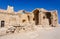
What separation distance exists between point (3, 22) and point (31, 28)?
49.0 ft

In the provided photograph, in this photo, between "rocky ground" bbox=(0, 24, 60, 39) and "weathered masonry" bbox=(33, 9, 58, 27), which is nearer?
"rocky ground" bbox=(0, 24, 60, 39)

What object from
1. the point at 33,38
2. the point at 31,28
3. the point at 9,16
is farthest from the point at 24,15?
the point at 33,38

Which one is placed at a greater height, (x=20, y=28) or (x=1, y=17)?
(x=1, y=17)

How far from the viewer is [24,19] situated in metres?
31.2

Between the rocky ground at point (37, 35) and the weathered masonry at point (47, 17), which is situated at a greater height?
the weathered masonry at point (47, 17)

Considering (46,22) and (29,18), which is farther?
(29,18)

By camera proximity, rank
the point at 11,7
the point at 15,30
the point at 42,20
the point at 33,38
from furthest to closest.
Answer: the point at 11,7 < the point at 42,20 < the point at 15,30 < the point at 33,38

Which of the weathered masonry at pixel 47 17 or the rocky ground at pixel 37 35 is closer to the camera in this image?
the rocky ground at pixel 37 35

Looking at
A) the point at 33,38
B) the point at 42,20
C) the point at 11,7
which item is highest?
the point at 11,7

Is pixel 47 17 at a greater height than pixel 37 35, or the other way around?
pixel 47 17

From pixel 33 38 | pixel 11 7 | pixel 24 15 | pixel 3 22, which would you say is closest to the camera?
pixel 33 38

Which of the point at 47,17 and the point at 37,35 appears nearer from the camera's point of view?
the point at 37,35

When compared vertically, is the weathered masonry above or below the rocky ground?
above

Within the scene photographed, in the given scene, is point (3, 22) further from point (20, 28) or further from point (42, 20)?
point (20, 28)
